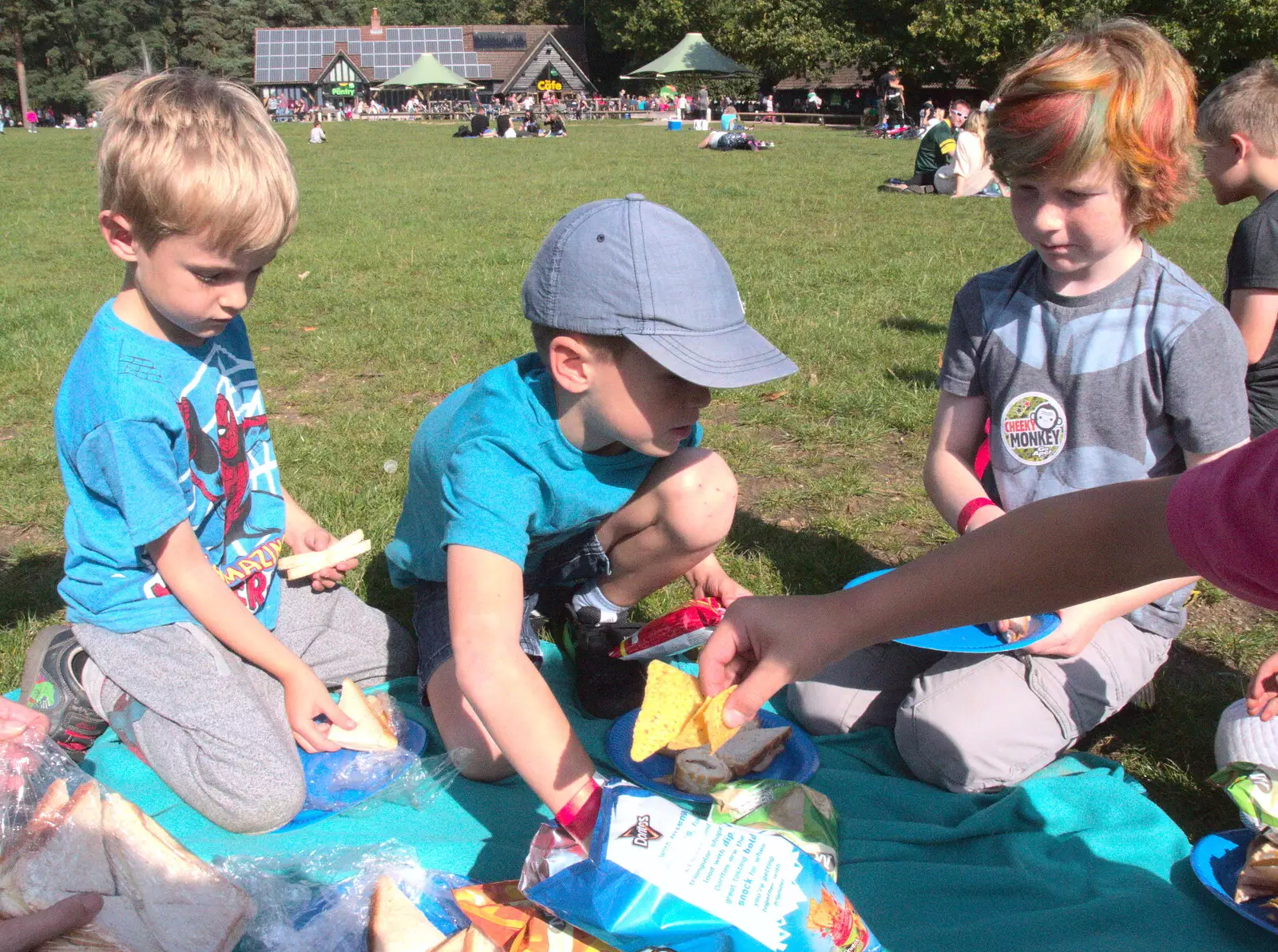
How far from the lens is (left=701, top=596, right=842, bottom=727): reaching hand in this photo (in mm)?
1474

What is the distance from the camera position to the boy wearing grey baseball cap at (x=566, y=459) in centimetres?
191

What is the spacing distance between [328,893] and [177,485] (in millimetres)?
924

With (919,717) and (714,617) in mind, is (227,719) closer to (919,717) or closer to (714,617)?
(714,617)

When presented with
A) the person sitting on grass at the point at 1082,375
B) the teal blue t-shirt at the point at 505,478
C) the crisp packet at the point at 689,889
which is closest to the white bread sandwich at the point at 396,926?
the crisp packet at the point at 689,889

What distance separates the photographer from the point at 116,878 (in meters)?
1.80

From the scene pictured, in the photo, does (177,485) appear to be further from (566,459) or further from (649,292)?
(649,292)

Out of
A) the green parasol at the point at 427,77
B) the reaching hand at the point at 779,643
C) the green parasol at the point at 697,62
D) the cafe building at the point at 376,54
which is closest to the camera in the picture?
the reaching hand at the point at 779,643

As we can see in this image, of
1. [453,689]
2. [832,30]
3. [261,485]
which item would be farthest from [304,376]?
[832,30]

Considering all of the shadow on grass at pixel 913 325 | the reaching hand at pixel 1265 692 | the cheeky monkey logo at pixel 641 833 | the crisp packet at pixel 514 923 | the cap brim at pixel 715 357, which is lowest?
the crisp packet at pixel 514 923

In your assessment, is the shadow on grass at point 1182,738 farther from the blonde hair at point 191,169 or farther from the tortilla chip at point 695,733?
the blonde hair at point 191,169

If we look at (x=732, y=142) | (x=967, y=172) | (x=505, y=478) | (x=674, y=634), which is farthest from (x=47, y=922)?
(x=732, y=142)

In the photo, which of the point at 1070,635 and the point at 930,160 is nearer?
the point at 1070,635

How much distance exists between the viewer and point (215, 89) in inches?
93.6

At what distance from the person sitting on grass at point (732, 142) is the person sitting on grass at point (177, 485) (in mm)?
21737
